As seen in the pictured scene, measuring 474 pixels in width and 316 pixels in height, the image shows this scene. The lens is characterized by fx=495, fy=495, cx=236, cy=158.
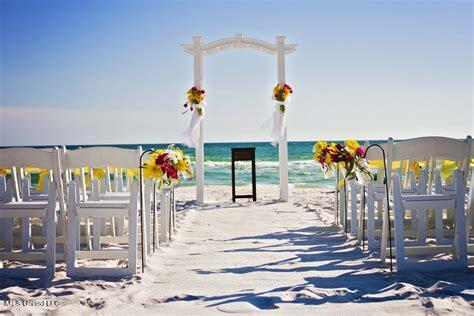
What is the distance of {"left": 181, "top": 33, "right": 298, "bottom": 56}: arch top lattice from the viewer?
359 inches

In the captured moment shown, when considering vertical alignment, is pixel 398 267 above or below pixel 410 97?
below

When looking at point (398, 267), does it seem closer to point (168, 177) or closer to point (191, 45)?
point (168, 177)

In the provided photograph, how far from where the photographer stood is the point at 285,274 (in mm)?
3682

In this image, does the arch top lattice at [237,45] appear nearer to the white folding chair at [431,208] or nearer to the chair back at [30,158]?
the chair back at [30,158]

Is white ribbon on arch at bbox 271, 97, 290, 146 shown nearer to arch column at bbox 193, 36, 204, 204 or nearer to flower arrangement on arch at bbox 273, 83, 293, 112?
flower arrangement on arch at bbox 273, 83, 293, 112

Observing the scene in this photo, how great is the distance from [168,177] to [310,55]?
1264 cm

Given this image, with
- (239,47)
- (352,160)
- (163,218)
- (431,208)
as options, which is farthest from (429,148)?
(239,47)

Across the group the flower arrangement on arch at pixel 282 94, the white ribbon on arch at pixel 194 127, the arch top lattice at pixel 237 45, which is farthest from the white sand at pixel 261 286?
the arch top lattice at pixel 237 45

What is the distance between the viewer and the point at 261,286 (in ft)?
11.0

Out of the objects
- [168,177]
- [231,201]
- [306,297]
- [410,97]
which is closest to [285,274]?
[306,297]

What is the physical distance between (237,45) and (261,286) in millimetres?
6539

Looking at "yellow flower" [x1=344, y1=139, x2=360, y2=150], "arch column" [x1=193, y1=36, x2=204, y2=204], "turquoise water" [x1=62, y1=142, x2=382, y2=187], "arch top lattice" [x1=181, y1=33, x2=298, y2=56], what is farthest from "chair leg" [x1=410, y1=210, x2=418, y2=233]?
"turquoise water" [x1=62, y1=142, x2=382, y2=187]

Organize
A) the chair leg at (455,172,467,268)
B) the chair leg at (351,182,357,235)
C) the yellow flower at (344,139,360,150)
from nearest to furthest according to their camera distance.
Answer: the chair leg at (455,172,467,268) < the yellow flower at (344,139,360,150) < the chair leg at (351,182,357,235)

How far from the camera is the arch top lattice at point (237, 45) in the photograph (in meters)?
9.11
